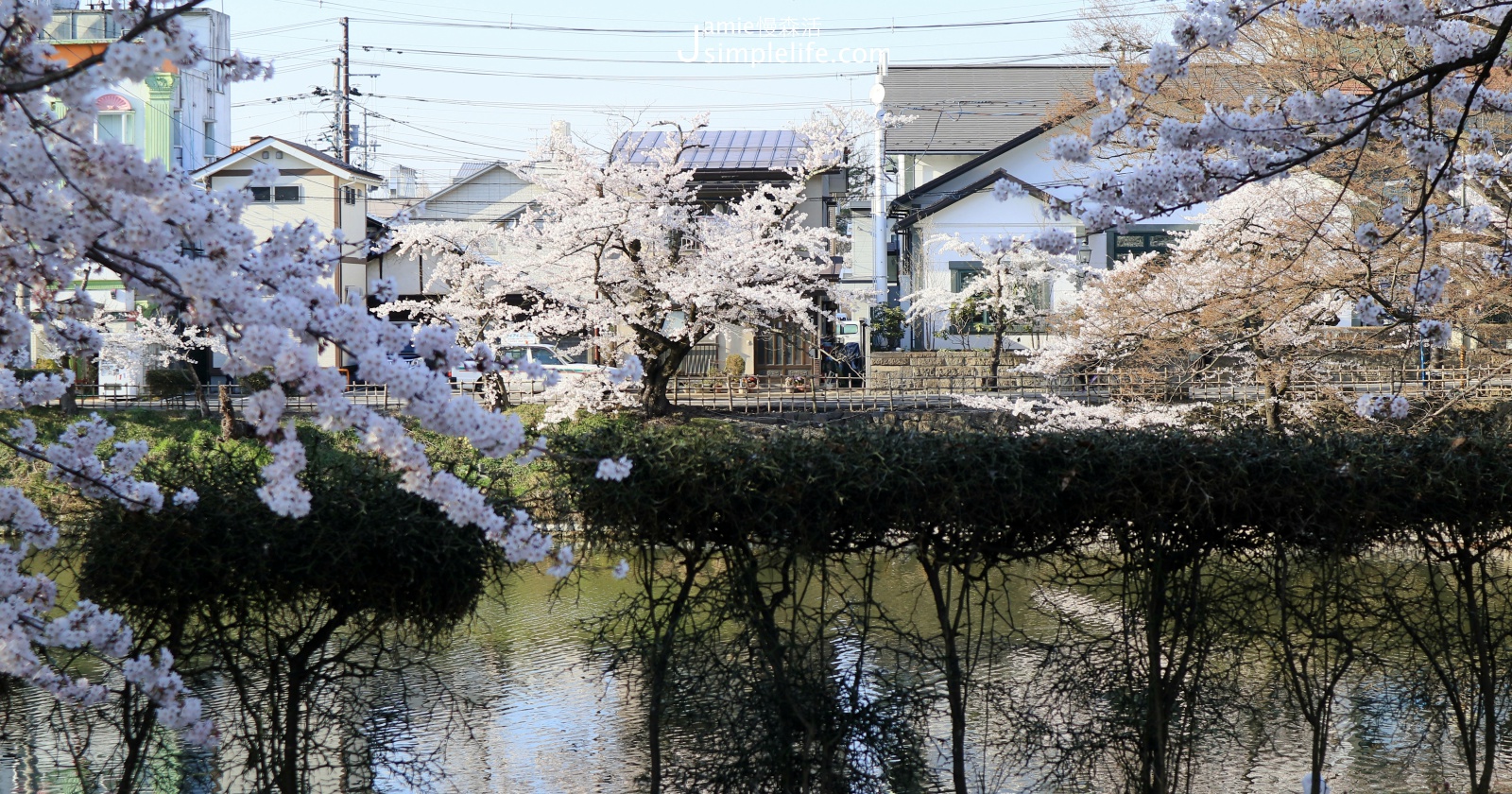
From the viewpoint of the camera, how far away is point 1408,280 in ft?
23.0

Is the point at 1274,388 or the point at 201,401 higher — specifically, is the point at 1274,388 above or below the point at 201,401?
above

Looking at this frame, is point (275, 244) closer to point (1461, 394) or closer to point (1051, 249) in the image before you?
point (1051, 249)

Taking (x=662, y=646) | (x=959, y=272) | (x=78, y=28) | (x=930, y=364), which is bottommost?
(x=662, y=646)

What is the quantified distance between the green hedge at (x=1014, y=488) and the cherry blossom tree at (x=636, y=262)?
38.8ft

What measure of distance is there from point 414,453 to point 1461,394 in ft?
17.2

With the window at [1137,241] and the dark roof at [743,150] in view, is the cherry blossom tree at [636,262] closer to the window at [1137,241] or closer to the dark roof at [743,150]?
the dark roof at [743,150]

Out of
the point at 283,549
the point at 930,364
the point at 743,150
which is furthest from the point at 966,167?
the point at 283,549

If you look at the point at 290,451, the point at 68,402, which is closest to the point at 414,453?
the point at 290,451

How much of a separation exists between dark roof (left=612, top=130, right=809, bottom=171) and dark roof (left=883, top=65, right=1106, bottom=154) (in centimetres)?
381

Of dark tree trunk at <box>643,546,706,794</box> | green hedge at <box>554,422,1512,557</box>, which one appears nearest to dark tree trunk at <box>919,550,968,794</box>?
green hedge at <box>554,422,1512,557</box>

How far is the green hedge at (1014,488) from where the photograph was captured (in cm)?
395

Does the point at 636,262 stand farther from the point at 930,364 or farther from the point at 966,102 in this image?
the point at 966,102

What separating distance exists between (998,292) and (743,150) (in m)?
7.34

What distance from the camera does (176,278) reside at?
2295 millimetres
